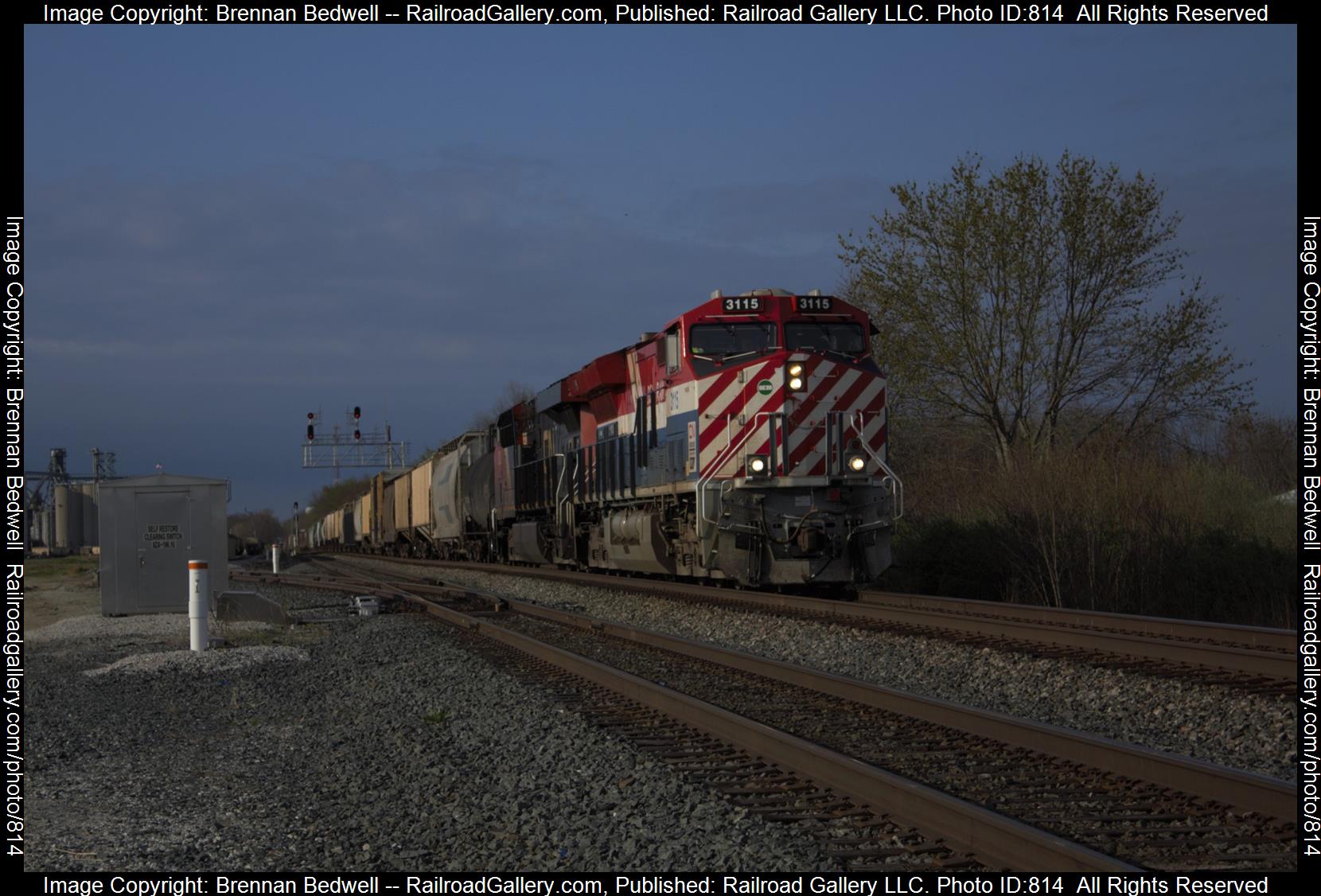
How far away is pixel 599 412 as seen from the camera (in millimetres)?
17812

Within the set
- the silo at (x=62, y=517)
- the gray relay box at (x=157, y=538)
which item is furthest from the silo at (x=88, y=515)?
the gray relay box at (x=157, y=538)

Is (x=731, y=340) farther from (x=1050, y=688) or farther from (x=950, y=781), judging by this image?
(x=950, y=781)

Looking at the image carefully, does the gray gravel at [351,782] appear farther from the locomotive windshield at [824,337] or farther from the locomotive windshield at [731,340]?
the locomotive windshield at [824,337]

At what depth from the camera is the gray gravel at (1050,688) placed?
237 inches

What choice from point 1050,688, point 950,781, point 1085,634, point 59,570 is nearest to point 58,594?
point 59,570

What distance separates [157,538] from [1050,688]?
11.9m

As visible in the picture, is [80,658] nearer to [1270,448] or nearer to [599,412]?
[599,412]

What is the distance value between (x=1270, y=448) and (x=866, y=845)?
2111cm

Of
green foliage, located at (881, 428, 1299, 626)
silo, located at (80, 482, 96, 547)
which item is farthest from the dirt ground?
silo, located at (80, 482, 96, 547)

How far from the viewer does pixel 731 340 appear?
1327cm

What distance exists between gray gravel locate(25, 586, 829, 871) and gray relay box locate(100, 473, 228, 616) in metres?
5.75

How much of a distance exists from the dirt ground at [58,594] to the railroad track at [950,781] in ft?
46.4
